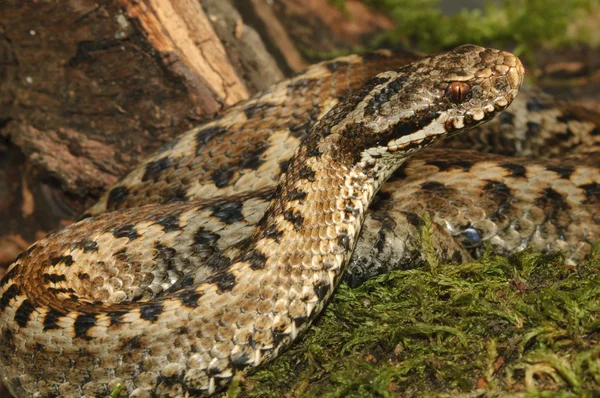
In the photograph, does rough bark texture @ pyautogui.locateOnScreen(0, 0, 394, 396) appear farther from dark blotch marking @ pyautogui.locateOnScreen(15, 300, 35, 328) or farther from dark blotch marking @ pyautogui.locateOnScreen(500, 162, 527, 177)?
dark blotch marking @ pyautogui.locateOnScreen(500, 162, 527, 177)

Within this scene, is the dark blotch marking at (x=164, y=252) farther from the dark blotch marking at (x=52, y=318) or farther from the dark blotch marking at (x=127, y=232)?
the dark blotch marking at (x=52, y=318)

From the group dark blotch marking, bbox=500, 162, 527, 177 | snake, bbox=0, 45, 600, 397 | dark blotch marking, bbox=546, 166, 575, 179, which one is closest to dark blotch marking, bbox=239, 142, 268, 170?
snake, bbox=0, 45, 600, 397

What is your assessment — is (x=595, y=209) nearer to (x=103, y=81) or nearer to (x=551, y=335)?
(x=551, y=335)

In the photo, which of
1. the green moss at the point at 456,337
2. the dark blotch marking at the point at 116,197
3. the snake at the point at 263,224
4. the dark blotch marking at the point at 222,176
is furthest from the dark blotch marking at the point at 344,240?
the dark blotch marking at the point at 116,197

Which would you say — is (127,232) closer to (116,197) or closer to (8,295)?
(8,295)

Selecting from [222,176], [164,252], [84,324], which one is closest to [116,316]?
[84,324]

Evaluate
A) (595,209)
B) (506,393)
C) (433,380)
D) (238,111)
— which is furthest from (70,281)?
(595,209)
